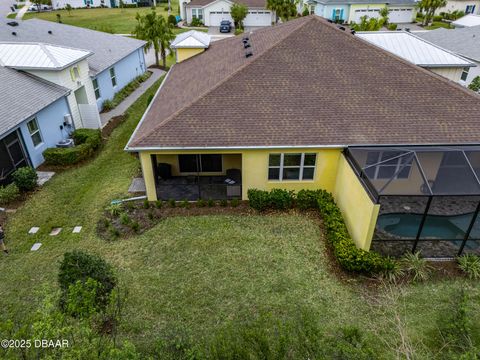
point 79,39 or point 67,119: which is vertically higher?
point 79,39

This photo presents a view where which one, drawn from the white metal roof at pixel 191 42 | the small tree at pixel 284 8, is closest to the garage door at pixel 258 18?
the small tree at pixel 284 8

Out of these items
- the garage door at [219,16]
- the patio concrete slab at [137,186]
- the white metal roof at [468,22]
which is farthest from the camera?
the garage door at [219,16]

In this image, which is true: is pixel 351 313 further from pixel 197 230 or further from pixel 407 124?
pixel 407 124

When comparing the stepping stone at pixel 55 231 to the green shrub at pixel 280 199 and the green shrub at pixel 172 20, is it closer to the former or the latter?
the green shrub at pixel 280 199

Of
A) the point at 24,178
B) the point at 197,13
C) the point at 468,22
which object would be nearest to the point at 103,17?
the point at 197,13

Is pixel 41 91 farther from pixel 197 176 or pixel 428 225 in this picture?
pixel 428 225

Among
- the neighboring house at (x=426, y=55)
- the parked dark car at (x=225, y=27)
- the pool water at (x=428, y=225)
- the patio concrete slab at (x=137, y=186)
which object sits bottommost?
the pool water at (x=428, y=225)
